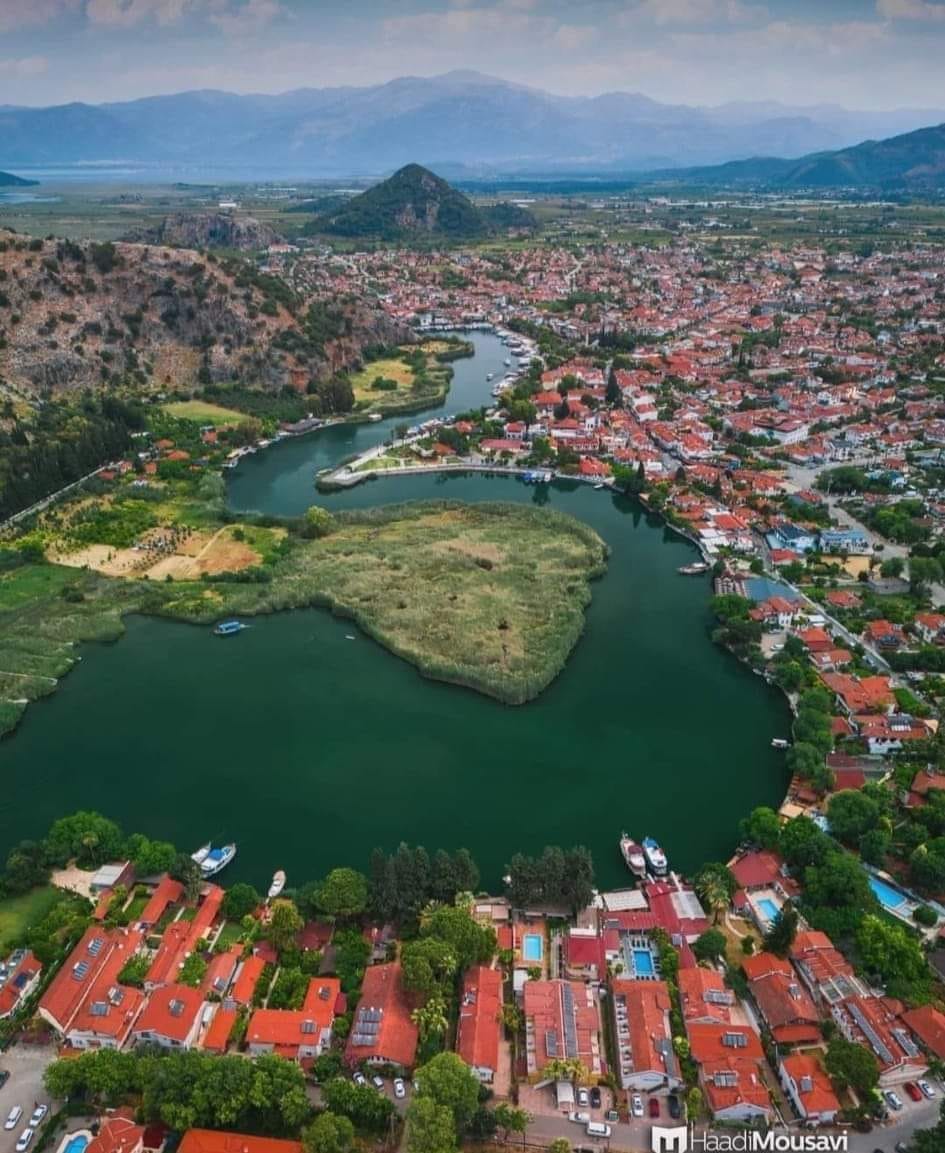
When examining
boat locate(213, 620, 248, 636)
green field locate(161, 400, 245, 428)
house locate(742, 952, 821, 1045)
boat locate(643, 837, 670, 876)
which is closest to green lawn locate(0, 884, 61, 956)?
boat locate(213, 620, 248, 636)

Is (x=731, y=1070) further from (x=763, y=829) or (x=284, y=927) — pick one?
(x=284, y=927)

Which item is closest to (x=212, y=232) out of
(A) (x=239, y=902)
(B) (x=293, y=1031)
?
(A) (x=239, y=902)

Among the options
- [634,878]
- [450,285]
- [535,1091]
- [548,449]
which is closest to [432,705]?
[634,878]

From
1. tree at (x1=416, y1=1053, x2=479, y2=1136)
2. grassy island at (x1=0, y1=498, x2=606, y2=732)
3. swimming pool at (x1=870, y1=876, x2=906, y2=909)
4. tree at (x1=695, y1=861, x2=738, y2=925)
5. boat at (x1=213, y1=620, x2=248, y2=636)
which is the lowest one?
swimming pool at (x1=870, y1=876, x2=906, y2=909)

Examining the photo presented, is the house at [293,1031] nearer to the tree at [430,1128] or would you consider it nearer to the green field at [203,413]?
the tree at [430,1128]

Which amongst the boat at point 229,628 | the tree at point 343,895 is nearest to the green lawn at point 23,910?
the tree at point 343,895

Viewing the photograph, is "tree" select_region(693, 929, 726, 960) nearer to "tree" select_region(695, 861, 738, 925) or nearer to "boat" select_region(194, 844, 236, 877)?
"tree" select_region(695, 861, 738, 925)
